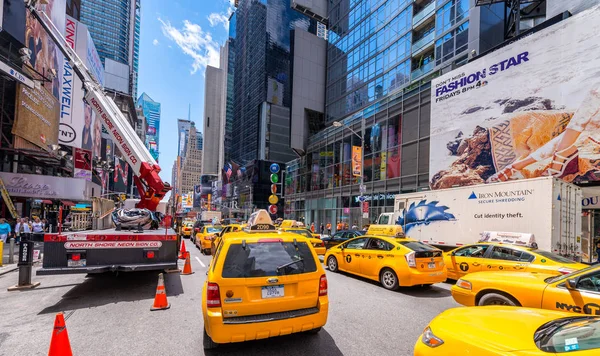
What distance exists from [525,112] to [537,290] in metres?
15.5

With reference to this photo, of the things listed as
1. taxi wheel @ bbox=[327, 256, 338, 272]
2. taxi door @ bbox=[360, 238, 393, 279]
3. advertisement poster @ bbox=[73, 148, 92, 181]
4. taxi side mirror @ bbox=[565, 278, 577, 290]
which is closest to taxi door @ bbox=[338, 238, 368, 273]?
taxi door @ bbox=[360, 238, 393, 279]

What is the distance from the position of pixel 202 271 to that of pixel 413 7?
29.4m

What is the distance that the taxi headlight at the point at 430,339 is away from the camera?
106 inches

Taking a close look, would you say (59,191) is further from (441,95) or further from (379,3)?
(379,3)

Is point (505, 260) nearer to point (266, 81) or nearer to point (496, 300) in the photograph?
point (496, 300)

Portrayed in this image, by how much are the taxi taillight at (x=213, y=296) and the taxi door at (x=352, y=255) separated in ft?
19.7

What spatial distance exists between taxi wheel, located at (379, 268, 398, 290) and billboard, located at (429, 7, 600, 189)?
1248cm

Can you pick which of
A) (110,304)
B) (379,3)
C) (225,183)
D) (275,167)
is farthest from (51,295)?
(225,183)

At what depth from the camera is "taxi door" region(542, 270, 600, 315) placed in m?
3.80

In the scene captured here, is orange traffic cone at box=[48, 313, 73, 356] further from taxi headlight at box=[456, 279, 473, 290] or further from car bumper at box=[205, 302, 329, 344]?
taxi headlight at box=[456, 279, 473, 290]

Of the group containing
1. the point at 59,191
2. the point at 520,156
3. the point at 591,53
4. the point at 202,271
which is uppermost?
the point at 591,53

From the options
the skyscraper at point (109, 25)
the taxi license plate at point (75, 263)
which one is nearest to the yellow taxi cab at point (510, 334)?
the taxi license plate at point (75, 263)

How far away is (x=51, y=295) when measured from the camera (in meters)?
7.01

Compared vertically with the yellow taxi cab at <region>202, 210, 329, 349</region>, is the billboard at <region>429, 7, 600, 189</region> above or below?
above
